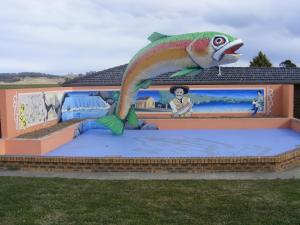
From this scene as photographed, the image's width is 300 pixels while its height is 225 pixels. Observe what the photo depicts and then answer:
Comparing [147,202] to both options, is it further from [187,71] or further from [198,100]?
[198,100]

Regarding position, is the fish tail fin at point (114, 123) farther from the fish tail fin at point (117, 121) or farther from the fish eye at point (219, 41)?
the fish eye at point (219, 41)

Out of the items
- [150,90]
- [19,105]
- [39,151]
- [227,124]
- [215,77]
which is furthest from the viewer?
[215,77]

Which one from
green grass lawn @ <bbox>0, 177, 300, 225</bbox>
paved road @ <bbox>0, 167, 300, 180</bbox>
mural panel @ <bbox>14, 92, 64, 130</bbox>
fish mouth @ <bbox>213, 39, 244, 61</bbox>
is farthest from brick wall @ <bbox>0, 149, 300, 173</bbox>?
mural panel @ <bbox>14, 92, 64, 130</bbox>

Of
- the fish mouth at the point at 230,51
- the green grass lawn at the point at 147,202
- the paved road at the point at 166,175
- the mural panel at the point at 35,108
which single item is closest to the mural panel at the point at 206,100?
the mural panel at the point at 35,108

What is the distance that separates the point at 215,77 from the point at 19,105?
12377 millimetres

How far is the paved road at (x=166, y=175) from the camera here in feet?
31.3

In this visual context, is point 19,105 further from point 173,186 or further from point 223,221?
point 223,221

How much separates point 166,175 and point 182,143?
5783 mm

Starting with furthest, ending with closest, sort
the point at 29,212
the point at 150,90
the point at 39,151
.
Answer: the point at 150,90 → the point at 39,151 → the point at 29,212

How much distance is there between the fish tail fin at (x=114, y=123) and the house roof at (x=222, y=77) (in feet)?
22.6

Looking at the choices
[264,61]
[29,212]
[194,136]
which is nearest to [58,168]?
[29,212]

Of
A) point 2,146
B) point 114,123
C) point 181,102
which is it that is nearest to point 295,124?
point 181,102

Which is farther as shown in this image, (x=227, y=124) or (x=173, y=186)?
(x=227, y=124)

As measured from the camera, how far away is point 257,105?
878 inches
